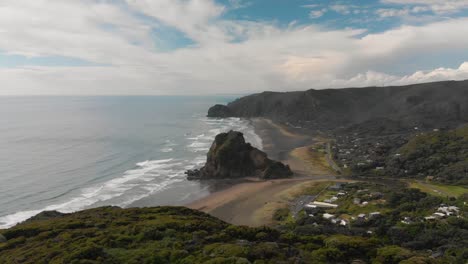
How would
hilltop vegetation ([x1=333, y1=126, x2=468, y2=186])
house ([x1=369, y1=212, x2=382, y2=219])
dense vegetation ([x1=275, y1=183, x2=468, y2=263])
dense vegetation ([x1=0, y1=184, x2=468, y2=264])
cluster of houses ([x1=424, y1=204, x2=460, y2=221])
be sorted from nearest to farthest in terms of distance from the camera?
dense vegetation ([x1=0, y1=184, x2=468, y2=264]) < dense vegetation ([x1=275, y1=183, x2=468, y2=263]) < cluster of houses ([x1=424, y1=204, x2=460, y2=221]) < house ([x1=369, y1=212, x2=382, y2=219]) < hilltop vegetation ([x1=333, y1=126, x2=468, y2=186])

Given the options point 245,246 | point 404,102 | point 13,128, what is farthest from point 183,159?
point 404,102

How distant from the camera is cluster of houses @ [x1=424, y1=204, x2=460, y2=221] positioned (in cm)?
4362

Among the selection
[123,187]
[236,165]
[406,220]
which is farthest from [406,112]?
[123,187]

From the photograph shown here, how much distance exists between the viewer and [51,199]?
60.4 m

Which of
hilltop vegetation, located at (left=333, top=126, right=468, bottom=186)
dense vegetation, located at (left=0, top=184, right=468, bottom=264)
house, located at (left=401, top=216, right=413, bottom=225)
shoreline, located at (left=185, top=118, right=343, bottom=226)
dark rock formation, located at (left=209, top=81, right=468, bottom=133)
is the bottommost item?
shoreline, located at (left=185, top=118, right=343, bottom=226)

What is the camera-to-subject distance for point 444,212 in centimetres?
4506

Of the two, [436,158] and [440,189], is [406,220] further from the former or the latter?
[436,158]

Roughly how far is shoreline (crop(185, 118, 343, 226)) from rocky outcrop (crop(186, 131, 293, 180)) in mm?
3176

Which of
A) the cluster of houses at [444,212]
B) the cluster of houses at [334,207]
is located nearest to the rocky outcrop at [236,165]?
the cluster of houses at [334,207]

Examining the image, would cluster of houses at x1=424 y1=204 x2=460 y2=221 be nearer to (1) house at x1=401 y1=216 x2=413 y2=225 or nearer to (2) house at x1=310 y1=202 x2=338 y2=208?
(1) house at x1=401 y1=216 x2=413 y2=225

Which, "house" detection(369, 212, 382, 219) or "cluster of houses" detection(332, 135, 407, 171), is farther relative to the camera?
"cluster of houses" detection(332, 135, 407, 171)

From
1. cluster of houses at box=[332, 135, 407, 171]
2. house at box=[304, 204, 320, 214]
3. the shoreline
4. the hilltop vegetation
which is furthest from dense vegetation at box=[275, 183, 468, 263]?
cluster of houses at box=[332, 135, 407, 171]

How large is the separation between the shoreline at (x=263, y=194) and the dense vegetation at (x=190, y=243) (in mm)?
16147

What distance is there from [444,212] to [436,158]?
36.3 meters
